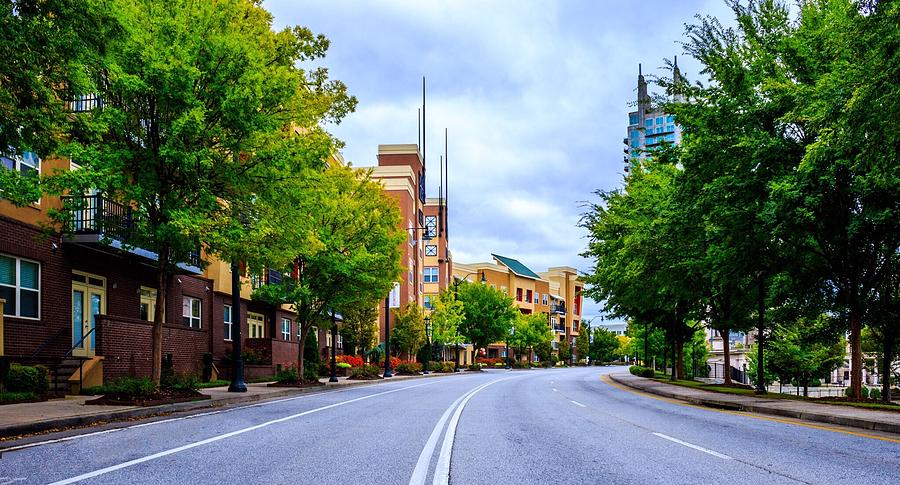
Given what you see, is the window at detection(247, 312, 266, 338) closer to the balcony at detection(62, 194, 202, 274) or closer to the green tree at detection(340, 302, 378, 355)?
the green tree at detection(340, 302, 378, 355)

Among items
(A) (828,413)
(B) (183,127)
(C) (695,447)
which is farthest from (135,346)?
(A) (828,413)

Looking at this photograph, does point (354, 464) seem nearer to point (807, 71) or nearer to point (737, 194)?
point (737, 194)

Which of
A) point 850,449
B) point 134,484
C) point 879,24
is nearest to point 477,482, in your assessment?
point 134,484

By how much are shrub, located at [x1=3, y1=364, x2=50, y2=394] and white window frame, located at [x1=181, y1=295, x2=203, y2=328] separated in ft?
38.5

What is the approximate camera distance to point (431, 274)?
95.5 meters

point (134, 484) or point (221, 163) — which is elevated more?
point (221, 163)

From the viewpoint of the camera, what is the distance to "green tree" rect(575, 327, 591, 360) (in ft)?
442

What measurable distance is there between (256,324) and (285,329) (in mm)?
5587

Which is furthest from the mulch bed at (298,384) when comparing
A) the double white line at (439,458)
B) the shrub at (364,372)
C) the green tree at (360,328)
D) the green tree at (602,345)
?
the green tree at (602,345)

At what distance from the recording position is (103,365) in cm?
2267

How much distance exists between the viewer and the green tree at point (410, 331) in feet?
209

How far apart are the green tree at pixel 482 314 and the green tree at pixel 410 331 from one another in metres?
23.3

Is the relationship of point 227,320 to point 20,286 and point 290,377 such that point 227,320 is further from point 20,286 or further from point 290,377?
point 20,286

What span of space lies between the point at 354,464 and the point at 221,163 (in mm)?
12200
